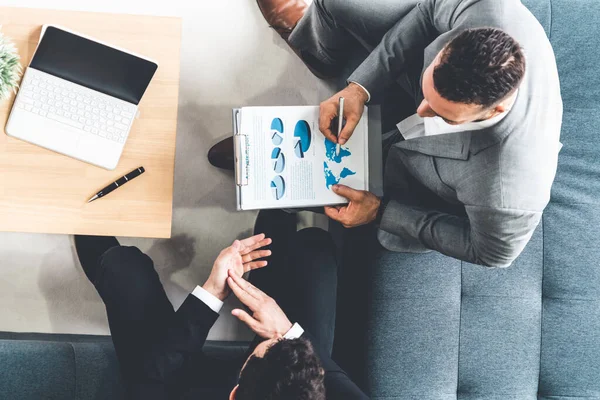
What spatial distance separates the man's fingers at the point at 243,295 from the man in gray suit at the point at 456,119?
0.31m

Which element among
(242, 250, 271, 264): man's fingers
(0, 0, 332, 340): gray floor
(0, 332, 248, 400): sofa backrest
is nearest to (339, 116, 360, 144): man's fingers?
(242, 250, 271, 264): man's fingers

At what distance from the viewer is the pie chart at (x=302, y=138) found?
1288 mm

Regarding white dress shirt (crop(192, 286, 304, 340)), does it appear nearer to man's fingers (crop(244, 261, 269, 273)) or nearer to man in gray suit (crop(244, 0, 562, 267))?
man's fingers (crop(244, 261, 269, 273))

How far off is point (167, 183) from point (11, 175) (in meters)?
0.36

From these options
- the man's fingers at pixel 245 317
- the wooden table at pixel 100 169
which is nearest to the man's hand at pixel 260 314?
the man's fingers at pixel 245 317

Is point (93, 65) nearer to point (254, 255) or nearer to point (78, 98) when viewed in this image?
point (78, 98)

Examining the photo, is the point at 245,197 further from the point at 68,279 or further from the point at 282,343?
the point at 68,279

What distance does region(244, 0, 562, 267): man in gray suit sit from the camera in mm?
934

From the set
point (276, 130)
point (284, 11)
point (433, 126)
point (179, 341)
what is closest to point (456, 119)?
point (433, 126)

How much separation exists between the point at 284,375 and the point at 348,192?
0.51m

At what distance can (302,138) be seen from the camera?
50.9 inches

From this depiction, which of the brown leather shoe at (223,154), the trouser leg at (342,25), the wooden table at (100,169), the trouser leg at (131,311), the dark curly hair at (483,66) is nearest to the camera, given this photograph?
the dark curly hair at (483,66)

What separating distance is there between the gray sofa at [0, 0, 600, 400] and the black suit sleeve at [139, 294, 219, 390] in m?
0.20

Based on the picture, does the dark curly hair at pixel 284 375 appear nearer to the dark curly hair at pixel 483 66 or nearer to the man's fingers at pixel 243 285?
the man's fingers at pixel 243 285
